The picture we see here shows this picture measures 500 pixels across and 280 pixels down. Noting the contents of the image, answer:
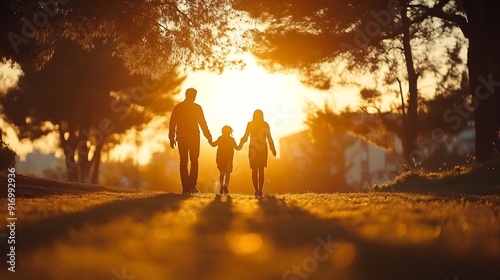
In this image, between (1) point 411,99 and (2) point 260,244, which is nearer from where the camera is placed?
(2) point 260,244

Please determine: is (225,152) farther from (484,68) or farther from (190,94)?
(484,68)

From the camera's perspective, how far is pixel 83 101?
42250 millimetres

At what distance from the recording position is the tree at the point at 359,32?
71.7 feet


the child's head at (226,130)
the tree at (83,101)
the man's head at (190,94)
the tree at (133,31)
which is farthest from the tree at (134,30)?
the tree at (83,101)

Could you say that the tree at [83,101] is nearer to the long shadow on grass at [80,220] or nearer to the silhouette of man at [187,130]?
the silhouette of man at [187,130]

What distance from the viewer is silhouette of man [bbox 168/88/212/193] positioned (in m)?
15.5

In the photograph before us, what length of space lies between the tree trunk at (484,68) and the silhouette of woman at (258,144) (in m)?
8.08

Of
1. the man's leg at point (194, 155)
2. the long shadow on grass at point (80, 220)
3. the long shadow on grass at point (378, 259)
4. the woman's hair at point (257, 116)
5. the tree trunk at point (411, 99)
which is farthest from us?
the tree trunk at point (411, 99)

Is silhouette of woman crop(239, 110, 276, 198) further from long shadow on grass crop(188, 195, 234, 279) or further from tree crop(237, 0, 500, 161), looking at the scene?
long shadow on grass crop(188, 195, 234, 279)

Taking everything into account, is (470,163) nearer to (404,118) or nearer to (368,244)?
(404,118)

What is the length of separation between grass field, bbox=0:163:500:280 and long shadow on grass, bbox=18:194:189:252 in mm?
11

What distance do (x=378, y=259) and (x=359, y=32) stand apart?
19.1 metres

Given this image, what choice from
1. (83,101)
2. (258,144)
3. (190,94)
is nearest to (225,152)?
(258,144)

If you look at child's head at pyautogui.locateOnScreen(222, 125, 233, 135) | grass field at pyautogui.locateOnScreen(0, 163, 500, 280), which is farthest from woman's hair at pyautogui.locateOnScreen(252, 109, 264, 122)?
grass field at pyautogui.locateOnScreen(0, 163, 500, 280)
